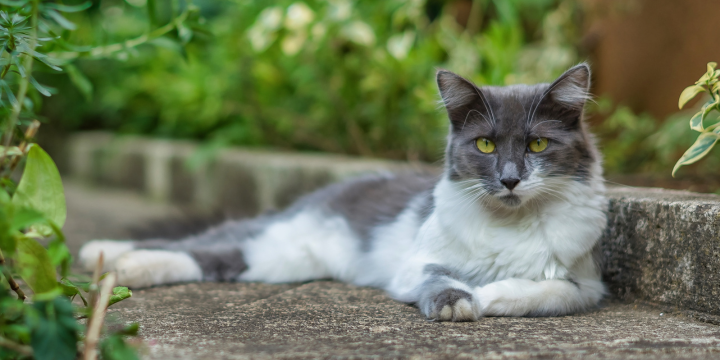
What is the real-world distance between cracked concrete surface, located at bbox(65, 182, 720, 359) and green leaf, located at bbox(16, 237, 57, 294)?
176mm

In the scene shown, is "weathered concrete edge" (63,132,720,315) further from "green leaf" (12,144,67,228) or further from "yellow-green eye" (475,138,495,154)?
"green leaf" (12,144,67,228)

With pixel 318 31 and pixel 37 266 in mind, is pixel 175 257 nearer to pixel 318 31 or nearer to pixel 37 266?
pixel 37 266

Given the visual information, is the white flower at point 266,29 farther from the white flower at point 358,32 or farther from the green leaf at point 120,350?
the green leaf at point 120,350

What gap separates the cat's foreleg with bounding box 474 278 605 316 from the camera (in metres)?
1.91

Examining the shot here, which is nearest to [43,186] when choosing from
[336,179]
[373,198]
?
[373,198]

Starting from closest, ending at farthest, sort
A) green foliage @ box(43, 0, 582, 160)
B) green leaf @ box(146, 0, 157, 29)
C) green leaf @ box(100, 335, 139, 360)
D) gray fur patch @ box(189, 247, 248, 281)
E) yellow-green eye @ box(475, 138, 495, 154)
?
green leaf @ box(100, 335, 139, 360) → yellow-green eye @ box(475, 138, 495, 154) → green leaf @ box(146, 0, 157, 29) → gray fur patch @ box(189, 247, 248, 281) → green foliage @ box(43, 0, 582, 160)

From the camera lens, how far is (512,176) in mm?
1878

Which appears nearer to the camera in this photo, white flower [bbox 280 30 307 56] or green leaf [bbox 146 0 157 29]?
green leaf [bbox 146 0 157 29]

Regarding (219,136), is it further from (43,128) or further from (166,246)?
(43,128)

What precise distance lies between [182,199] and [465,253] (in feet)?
13.2

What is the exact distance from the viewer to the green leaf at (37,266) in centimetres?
125

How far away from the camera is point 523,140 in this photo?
199 centimetres

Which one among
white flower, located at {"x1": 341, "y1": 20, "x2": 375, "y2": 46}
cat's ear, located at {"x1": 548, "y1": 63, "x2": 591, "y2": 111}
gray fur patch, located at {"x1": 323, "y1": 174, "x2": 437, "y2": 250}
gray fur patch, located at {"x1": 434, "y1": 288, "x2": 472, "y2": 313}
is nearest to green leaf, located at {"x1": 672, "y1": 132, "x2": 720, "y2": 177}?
cat's ear, located at {"x1": 548, "y1": 63, "x2": 591, "y2": 111}

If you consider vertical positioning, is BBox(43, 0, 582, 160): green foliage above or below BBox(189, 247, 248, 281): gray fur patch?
above
